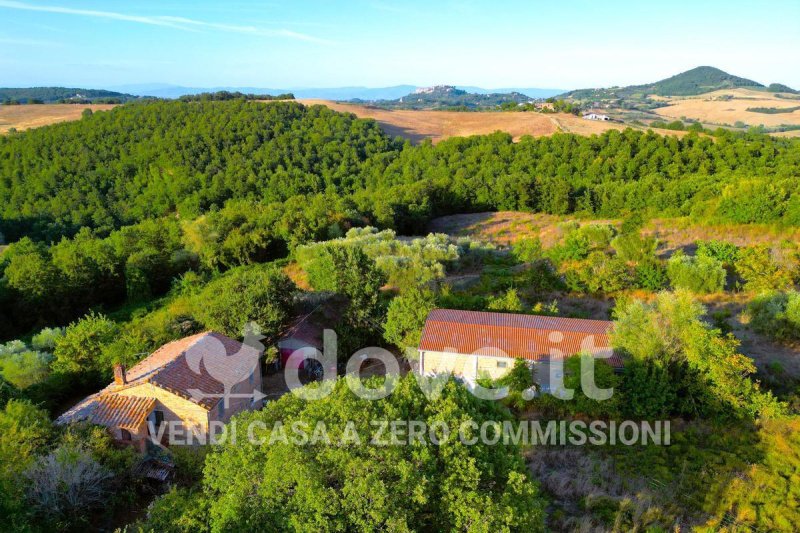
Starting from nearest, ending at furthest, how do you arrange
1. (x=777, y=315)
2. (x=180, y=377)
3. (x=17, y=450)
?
(x=17, y=450) → (x=180, y=377) → (x=777, y=315)

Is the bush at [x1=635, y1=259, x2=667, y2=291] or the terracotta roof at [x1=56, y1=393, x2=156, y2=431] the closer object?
the terracotta roof at [x1=56, y1=393, x2=156, y2=431]

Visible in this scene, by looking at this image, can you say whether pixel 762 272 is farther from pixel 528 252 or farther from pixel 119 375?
pixel 119 375

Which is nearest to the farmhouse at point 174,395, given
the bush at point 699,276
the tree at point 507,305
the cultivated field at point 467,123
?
the tree at point 507,305

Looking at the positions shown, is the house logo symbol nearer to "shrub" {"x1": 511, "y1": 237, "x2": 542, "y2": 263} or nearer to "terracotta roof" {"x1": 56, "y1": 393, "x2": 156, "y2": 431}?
"terracotta roof" {"x1": 56, "y1": 393, "x2": 156, "y2": 431}

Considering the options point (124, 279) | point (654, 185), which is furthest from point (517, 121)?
point (124, 279)

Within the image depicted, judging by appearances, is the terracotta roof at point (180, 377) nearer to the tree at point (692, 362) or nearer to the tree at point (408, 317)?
the tree at point (408, 317)

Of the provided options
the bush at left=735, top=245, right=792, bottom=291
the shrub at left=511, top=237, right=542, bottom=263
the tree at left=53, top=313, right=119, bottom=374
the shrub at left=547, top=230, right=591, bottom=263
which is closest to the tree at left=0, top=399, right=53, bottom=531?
the tree at left=53, top=313, right=119, bottom=374

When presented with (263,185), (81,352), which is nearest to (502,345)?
(81,352)
